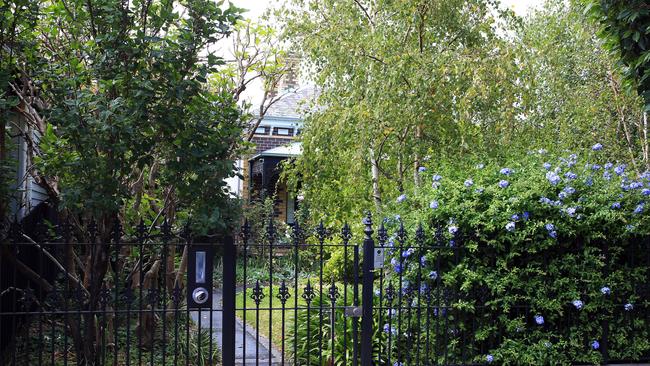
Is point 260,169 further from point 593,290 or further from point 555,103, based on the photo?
point 593,290

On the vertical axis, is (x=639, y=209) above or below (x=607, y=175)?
below

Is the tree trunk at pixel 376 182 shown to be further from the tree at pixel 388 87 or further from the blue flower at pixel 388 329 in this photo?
the blue flower at pixel 388 329

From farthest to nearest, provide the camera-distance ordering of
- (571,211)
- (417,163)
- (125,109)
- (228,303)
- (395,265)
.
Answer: (417,163) < (395,265) < (571,211) < (228,303) < (125,109)

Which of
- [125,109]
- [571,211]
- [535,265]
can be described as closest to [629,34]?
[571,211]

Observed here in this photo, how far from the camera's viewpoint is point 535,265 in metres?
5.75

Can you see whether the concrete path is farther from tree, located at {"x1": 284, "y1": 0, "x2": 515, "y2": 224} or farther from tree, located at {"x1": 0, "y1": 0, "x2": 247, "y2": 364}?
tree, located at {"x1": 284, "y1": 0, "x2": 515, "y2": 224}

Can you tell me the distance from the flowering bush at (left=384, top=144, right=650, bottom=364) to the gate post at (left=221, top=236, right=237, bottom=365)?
142 cm

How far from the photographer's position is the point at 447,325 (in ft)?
18.4

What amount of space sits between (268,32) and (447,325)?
12.3 feet

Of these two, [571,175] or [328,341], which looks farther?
[328,341]

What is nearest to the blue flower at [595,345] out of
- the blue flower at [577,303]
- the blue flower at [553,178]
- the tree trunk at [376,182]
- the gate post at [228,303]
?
the blue flower at [577,303]

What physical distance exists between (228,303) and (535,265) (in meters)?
2.73

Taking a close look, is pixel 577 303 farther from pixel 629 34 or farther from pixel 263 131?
pixel 263 131

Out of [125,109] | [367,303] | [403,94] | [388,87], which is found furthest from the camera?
[403,94]
